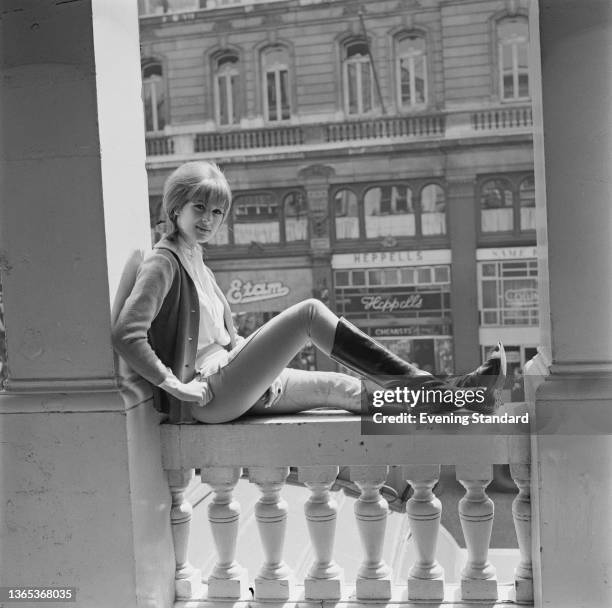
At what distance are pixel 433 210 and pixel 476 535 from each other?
36.1ft

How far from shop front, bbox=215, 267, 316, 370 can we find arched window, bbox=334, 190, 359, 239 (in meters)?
0.90

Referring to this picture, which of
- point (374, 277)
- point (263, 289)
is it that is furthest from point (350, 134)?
point (263, 289)

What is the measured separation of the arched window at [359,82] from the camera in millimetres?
12656

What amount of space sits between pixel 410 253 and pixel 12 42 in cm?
1124

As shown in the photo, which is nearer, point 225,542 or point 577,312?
point 577,312

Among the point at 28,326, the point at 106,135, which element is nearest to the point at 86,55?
the point at 106,135

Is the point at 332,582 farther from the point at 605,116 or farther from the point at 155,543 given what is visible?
the point at 605,116

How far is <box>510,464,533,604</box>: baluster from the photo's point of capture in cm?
147

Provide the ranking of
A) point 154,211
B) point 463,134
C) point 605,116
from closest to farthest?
point 605,116 < point 154,211 < point 463,134

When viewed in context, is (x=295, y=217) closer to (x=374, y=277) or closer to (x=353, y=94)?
(x=374, y=277)

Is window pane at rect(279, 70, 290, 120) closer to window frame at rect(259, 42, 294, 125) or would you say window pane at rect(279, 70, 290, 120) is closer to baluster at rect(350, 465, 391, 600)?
window frame at rect(259, 42, 294, 125)

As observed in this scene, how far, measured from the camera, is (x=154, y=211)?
11383 millimetres

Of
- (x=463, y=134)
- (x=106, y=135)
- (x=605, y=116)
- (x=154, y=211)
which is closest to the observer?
(x=605, y=116)

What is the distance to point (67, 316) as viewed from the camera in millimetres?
1440
